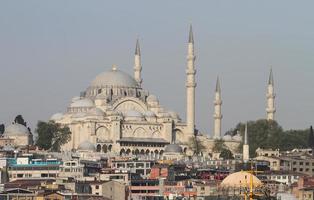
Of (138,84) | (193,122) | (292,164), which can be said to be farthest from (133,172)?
(138,84)

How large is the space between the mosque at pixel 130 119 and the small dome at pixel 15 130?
2830 mm

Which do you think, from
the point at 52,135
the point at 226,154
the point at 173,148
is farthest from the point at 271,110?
the point at 52,135

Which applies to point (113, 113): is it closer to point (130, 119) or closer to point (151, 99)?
point (130, 119)

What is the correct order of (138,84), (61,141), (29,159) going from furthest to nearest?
(138,84), (61,141), (29,159)

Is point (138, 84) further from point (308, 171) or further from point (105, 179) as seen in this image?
point (105, 179)

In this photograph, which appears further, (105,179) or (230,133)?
(230,133)

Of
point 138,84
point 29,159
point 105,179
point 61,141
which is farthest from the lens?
point 138,84

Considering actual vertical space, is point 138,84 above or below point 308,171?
above

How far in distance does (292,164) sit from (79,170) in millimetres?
15751

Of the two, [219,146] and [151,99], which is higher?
[151,99]

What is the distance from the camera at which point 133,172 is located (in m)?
91.2

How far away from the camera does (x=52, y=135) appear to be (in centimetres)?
11394

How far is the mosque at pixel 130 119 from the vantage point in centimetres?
11350

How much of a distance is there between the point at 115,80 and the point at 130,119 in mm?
6881
